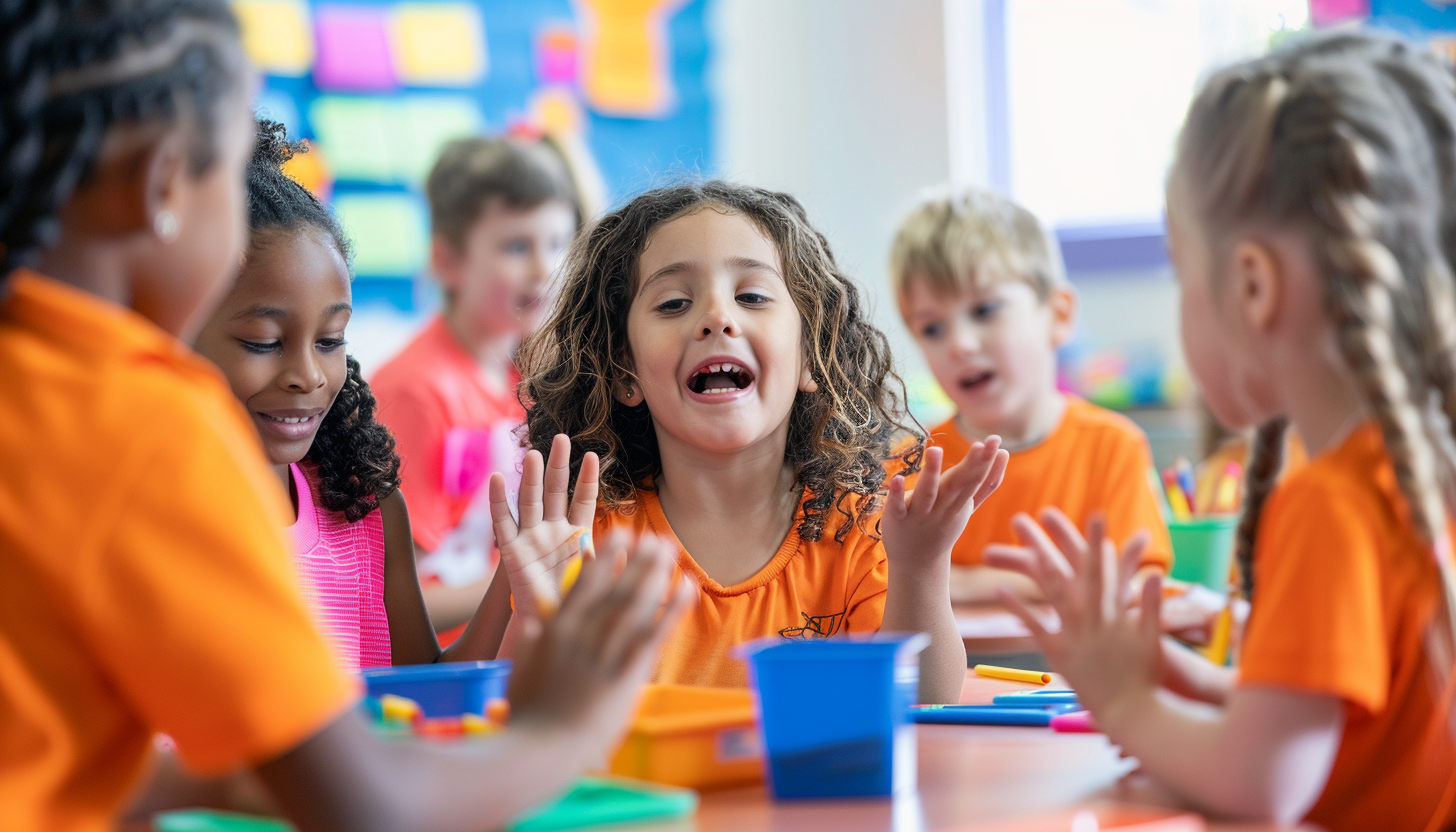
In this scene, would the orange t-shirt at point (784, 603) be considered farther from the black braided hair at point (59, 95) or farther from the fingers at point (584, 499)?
the black braided hair at point (59, 95)

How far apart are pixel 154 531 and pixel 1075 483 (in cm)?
206

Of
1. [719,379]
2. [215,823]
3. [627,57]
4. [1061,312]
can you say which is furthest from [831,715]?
[627,57]

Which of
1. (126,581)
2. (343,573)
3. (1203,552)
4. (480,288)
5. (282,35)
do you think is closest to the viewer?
(126,581)

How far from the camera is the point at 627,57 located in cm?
396

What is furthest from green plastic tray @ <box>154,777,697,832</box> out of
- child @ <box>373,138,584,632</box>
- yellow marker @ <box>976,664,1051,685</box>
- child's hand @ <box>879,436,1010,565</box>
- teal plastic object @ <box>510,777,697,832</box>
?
child @ <box>373,138,584,632</box>

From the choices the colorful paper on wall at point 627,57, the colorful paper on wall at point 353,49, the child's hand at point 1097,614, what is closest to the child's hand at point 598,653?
the child's hand at point 1097,614

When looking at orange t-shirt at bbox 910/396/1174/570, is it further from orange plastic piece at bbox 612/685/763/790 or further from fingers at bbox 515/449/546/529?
orange plastic piece at bbox 612/685/763/790

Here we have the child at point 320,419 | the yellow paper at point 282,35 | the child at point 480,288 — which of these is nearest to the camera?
the child at point 320,419

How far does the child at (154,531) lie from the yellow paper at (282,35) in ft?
9.23

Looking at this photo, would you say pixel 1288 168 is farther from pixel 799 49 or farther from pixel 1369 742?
pixel 799 49

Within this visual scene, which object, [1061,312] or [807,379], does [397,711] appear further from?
[1061,312]

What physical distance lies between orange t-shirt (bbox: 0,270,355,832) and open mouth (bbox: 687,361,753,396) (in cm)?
96

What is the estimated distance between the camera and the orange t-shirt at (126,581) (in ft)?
2.04

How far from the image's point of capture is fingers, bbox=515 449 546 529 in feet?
4.50
